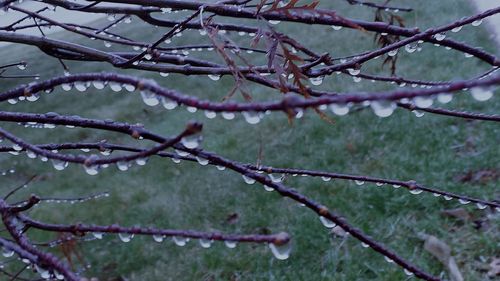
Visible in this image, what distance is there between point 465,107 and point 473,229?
1.99m

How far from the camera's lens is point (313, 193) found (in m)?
4.48

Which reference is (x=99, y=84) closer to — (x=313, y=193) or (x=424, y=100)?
(x=424, y=100)

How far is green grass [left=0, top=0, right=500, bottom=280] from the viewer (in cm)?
356

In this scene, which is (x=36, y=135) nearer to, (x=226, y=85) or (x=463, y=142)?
(x=226, y=85)

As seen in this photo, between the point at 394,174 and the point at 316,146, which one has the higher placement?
the point at 394,174

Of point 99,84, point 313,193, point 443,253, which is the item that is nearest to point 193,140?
point 99,84

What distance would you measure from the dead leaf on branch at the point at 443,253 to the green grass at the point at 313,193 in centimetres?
5

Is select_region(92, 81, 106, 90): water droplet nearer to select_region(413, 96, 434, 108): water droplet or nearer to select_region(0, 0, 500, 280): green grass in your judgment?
select_region(413, 96, 434, 108): water droplet

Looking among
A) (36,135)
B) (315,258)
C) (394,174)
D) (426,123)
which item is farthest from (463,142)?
(36,135)

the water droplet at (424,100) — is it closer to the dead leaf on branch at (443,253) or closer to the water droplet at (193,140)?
the water droplet at (193,140)

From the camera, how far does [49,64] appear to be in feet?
40.1

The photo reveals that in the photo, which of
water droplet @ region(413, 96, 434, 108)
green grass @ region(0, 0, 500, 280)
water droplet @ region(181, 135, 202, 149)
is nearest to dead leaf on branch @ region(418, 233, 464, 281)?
A: green grass @ region(0, 0, 500, 280)

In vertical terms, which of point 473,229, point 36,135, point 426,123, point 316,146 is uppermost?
point 473,229

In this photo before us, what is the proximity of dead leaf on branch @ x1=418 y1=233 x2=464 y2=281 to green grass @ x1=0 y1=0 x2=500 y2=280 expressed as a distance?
5 cm
